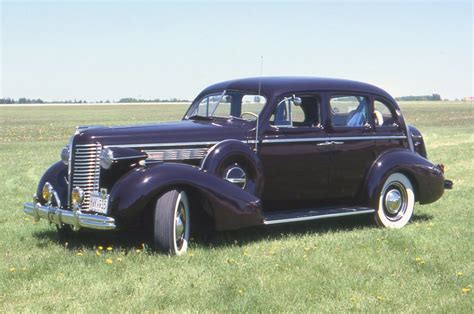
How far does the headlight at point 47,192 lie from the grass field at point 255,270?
508mm

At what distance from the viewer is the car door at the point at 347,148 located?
7996 millimetres

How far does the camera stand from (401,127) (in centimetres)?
880

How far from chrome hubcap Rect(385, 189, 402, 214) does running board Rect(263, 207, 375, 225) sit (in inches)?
13.8

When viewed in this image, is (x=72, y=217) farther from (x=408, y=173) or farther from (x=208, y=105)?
(x=408, y=173)

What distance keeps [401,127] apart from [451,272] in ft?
10.4

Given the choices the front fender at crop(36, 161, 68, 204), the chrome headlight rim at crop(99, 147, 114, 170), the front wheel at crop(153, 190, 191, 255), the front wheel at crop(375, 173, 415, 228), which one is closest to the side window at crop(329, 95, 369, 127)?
the front wheel at crop(375, 173, 415, 228)

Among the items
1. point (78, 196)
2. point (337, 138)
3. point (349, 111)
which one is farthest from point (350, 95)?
point (78, 196)

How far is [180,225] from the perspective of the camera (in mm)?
6605

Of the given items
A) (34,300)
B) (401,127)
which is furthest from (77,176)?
(401,127)

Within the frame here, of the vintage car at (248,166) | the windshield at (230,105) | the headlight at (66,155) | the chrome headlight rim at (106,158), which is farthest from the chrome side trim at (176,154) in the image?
the headlight at (66,155)

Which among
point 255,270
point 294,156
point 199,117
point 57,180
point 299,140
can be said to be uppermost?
point 199,117

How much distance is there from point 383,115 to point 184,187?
11.2 ft

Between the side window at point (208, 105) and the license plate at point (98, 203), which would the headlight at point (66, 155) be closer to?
the license plate at point (98, 203)

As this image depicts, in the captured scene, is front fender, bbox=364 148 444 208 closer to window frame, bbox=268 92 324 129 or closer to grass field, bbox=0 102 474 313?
grass field, bbox=0 102 474 313
